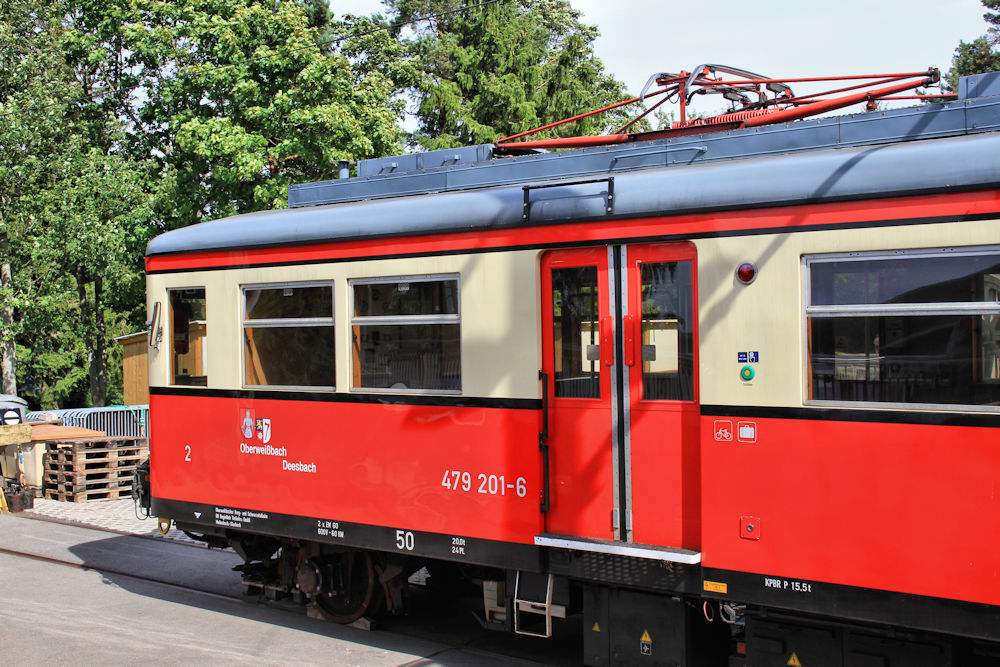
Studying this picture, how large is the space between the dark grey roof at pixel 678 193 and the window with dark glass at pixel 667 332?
1.30 feet

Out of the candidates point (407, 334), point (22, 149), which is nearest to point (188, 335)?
point (407, 334)

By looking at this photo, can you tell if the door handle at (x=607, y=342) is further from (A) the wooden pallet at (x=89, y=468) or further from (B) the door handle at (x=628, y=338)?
(A) the wooden pallet at (x=89, y=468)

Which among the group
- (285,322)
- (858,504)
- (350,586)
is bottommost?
(350,586)

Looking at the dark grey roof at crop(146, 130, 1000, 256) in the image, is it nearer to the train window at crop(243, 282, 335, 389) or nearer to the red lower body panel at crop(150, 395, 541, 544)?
the train window at crop(243, 282, 335, 389)

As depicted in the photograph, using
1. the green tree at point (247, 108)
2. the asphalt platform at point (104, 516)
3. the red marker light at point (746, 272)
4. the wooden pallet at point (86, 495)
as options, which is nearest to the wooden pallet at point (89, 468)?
the wooden pallet at point (86, 495)

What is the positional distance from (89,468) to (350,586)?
347 inches

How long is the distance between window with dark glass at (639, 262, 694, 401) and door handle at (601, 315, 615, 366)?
206mm

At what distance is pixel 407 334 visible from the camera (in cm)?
688

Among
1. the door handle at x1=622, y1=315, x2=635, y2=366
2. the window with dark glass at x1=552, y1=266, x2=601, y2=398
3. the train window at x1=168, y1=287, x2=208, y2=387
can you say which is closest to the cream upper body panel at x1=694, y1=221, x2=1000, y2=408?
the door handle at x1=622, y1=315, x2=635, y2=366

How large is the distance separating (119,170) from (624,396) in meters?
18.3

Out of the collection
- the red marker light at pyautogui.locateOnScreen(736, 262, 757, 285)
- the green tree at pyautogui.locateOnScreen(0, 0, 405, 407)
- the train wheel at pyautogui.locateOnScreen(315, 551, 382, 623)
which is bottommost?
the train wheel at pyautogui.locateOnScreen(315, 551, 382, 623)

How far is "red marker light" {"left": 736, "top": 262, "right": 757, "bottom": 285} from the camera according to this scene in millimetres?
5410

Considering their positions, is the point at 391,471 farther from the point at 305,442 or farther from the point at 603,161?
the point at 603,161

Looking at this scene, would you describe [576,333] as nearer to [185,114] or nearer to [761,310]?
[761,310]
